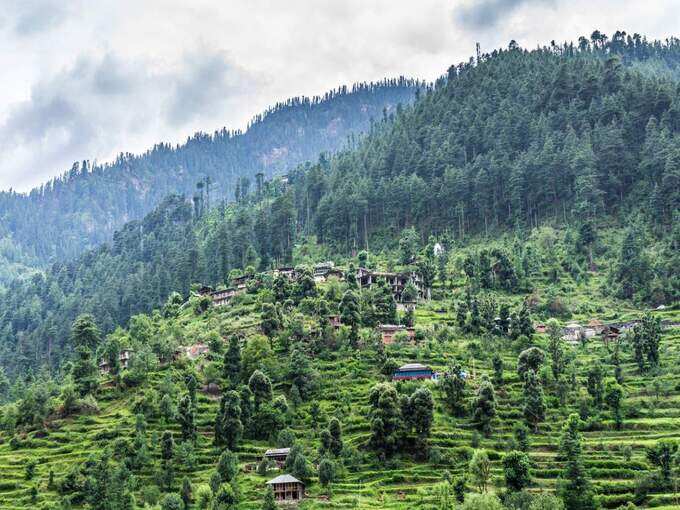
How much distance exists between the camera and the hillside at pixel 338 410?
67.1 m

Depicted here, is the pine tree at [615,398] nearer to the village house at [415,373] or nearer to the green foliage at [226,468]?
the village house at [415,373]

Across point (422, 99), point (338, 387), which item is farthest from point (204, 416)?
point (422, 99)

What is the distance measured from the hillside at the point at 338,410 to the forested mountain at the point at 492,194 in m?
17.4

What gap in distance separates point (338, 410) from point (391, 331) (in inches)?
643

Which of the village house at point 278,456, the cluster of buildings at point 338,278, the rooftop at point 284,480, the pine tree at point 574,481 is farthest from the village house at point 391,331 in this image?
the pine tree at point 574,481

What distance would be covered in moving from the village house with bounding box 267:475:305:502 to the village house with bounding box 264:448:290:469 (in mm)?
4014

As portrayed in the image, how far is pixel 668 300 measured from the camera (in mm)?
94938

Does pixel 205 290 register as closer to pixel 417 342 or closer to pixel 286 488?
pixel 417 342

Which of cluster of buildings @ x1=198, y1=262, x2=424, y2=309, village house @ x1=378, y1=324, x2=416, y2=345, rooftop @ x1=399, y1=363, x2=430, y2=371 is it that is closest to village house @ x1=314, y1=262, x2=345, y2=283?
cluster of buildings @ x1=198, y1=262, x2=424, y2=309

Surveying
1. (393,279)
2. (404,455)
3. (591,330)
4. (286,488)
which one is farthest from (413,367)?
(393,279)

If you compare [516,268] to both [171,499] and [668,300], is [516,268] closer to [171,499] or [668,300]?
[668,300]

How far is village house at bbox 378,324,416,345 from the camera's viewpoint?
90750 mm

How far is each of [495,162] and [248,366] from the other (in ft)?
213

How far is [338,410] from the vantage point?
Result: 7825cm
